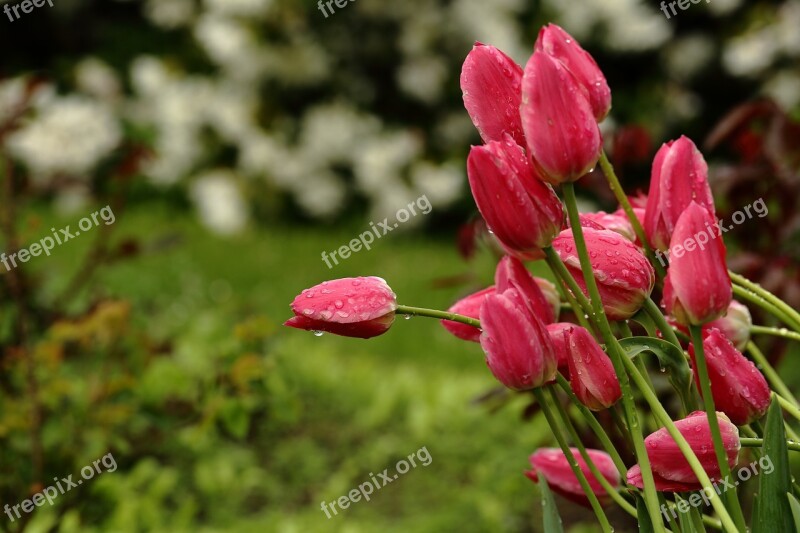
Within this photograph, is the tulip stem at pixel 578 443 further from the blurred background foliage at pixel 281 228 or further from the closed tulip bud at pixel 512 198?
the blurred background foliage at pixel 281 228

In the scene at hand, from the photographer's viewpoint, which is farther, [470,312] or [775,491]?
[470,312]

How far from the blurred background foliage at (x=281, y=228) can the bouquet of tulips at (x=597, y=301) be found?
99 cm

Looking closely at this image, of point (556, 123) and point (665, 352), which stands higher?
point (556, 123)

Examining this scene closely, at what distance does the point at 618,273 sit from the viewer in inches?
31.1

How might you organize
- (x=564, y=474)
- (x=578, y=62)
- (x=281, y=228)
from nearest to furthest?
(x=578, y=62)
(x=564, y=474)
(x=281, y=228)

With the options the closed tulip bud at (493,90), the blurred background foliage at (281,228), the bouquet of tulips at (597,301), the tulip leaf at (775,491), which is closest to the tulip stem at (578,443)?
the bouquet of tulips at (597,301)

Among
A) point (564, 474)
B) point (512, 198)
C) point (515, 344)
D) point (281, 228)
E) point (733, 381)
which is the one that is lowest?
point (281, 228)

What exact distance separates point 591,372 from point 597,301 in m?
0.08

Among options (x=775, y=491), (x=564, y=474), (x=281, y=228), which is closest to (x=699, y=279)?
(x=775, y=491)

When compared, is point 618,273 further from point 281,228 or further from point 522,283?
point 281,228

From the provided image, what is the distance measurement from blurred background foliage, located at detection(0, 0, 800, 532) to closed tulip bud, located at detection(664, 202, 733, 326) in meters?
1.07

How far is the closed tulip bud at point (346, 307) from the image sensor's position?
0.82 m

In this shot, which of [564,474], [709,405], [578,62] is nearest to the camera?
[709,405]

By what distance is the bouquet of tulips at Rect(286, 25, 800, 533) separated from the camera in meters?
0.75
